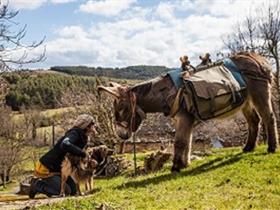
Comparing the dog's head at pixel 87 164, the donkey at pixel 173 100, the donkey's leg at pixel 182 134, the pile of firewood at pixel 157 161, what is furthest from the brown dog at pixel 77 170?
the pile of firewood at pixel 157 161

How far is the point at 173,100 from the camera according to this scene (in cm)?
1252

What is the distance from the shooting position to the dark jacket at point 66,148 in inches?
438

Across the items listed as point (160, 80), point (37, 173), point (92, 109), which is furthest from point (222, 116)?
point (92, 109)

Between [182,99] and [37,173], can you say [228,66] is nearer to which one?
[182,99]

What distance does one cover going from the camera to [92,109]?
46062 millimetres

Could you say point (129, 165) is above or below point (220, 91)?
below

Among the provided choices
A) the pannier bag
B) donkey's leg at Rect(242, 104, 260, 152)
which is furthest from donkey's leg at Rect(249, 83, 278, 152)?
donkey's leg at Rect(242, 104, 260, 152)

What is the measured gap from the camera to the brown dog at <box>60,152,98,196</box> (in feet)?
37.6

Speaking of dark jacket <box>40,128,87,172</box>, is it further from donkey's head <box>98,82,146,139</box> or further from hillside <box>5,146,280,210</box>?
donkey's head <box>98,82,146,139</box>

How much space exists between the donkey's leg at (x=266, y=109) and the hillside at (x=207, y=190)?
19.5 inches

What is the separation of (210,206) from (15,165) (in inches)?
2063

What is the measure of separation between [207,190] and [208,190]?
19 millimetres

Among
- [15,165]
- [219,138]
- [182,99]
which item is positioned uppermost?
[182,99]

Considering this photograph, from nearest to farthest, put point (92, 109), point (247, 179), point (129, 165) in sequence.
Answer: point (247, 179)
point (129, 165)
point (92, 109)
